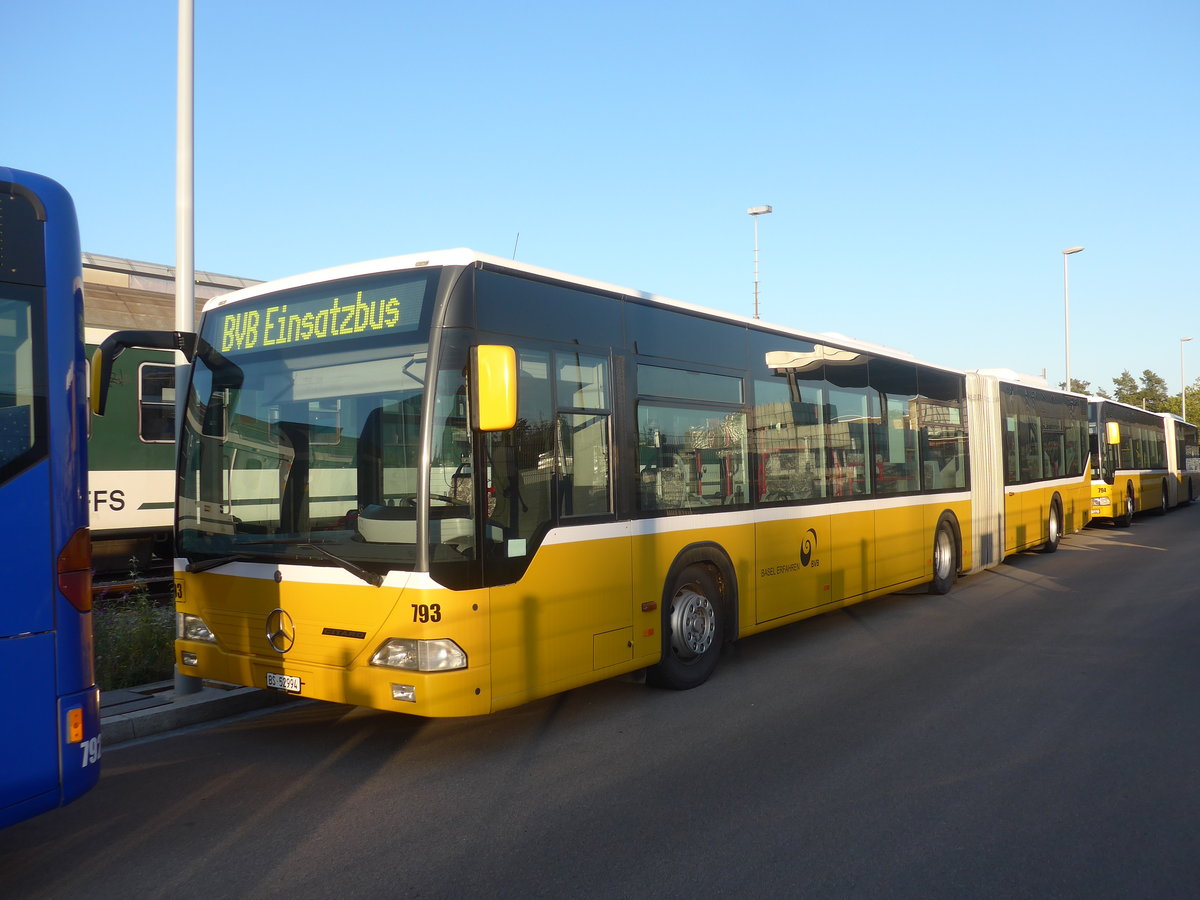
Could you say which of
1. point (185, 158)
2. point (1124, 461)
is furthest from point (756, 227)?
point (185, 158)

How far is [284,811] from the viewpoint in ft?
16.5

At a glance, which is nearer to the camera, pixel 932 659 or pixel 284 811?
pixel 284 811

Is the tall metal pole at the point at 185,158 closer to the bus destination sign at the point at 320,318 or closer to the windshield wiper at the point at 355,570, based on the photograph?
the bus destination sign at the point at 320,318

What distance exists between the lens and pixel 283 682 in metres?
5.88

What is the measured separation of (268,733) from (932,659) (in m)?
5.55

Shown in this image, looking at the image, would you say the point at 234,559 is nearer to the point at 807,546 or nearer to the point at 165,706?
the point at 165,706

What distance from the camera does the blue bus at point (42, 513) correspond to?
150 inches

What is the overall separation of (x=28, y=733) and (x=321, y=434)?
246cm

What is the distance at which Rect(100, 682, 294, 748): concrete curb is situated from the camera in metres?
6.34

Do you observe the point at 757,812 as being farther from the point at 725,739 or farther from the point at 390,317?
the point at 390,317

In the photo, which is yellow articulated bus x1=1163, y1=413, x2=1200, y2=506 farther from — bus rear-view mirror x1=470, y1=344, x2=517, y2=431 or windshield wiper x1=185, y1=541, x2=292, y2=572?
windshield wiper x1=185, y1=541, x2=292, y2=572

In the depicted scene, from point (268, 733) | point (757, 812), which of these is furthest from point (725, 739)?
point (268, 733)

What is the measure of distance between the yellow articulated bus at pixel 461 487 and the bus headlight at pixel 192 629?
0.02 meters

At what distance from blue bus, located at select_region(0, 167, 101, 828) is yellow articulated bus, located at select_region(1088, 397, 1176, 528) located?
2251 cm
